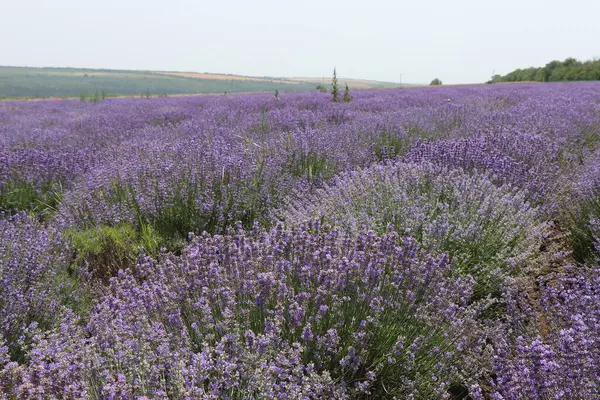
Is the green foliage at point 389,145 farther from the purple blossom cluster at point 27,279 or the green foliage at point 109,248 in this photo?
the purple blossom cluster at point 27,279

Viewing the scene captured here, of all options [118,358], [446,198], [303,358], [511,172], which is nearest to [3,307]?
[118,358]

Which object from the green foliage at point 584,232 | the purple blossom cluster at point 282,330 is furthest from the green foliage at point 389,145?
the purple blossom cluster at point 282,330

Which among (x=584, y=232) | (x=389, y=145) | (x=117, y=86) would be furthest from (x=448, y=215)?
(x=117, y=86)

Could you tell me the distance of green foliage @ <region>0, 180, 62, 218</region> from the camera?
14.8ft

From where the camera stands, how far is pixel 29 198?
470cm

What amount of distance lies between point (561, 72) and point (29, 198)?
1396 inches

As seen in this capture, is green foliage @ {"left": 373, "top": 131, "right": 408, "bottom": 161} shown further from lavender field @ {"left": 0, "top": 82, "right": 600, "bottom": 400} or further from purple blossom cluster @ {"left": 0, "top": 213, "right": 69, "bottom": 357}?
purple blossom cluster @ {"left": 0, "top": 213, "right": 69, "bottom": 357}

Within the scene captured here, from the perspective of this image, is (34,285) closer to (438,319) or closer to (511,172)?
(438,319)

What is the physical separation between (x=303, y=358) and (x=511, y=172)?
10.0ft

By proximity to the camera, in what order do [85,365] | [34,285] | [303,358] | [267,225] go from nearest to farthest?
[85,365], [303,358], [34,285], [267,225]

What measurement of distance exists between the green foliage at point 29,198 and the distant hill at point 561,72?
31.8m

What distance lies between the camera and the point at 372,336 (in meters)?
1.91

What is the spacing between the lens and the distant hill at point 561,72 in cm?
2939

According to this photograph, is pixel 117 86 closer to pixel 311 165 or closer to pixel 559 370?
pixel 311 165
